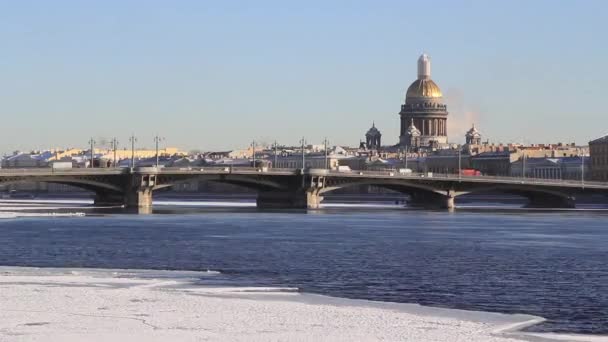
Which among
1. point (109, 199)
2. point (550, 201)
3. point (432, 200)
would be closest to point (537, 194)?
point (550, 201)

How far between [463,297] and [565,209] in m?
71.3

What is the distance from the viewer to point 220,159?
199m

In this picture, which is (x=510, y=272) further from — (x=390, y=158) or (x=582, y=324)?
(x=390, y=158)

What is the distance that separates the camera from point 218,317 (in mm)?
24516

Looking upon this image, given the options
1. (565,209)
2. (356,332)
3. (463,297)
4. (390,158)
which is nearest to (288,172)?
(565,209)

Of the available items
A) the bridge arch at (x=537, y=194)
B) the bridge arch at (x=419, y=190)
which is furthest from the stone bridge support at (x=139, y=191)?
the bridge arch at (x=537, y=194)

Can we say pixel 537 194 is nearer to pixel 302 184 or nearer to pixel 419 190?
pixel 419 190

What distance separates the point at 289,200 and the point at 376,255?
56088 millimetres

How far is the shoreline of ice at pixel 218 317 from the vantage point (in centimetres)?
2241

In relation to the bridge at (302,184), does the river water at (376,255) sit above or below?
below

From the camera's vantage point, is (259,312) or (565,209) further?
(565,209)

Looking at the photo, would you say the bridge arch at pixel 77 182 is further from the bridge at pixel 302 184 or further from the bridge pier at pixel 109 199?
the bridge pier at pixel 109 199

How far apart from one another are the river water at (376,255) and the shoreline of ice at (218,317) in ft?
4.69

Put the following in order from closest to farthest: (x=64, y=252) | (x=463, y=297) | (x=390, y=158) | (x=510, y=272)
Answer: (x=463, y=297) < (x=510, y=272) < (x=64, y=252) < (x=390, y=158)
